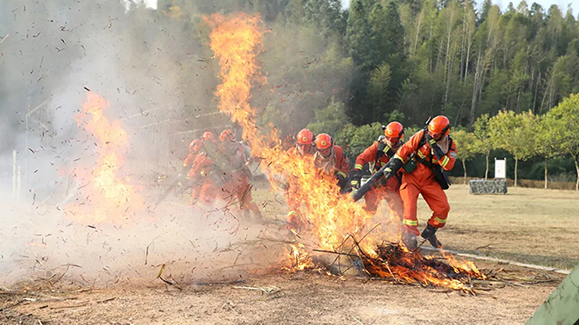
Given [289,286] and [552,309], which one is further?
[289,286]

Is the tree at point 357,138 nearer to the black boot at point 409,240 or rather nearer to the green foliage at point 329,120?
the green foliage at point 329,120

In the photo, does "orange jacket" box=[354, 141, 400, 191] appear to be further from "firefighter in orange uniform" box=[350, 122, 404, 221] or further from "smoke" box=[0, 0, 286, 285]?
"smoke" box=[0, 0, 286, 285]

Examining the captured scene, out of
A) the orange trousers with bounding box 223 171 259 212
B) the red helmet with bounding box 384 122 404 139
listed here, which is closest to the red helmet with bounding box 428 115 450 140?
the red helmet with bounding box 384 122 404 139

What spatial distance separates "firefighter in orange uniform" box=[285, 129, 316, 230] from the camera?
7.61 m

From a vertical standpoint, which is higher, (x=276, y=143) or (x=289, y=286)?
(x=276, y=143)

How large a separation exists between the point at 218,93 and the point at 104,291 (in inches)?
184

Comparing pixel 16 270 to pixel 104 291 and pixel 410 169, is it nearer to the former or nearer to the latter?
pixel 104 291

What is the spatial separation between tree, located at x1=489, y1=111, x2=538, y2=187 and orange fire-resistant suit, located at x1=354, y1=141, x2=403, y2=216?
100 ft

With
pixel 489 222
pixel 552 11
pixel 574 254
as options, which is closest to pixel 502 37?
pixel 552 11

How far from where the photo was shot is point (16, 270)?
582 cm

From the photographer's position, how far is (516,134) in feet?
120

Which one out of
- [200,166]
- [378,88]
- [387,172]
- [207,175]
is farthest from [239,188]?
[378,88]

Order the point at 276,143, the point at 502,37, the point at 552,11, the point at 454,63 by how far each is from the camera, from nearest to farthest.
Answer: the point at 276,143
the point at 454,63
the point at 502,37
the point at 552,11

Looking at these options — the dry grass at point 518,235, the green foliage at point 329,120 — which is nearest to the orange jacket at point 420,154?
the dry grass at point 518,235
